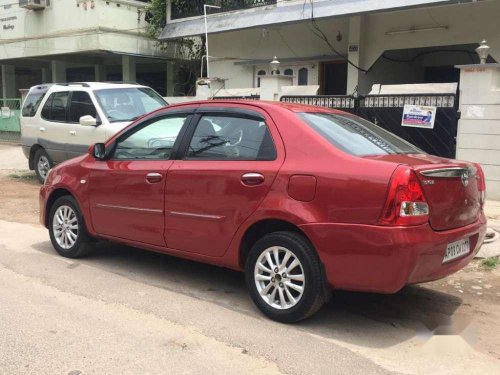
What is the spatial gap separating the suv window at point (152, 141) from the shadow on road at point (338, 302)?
118 centimetres

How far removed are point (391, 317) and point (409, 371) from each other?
Result: 0.99m

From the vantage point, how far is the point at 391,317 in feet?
14.9

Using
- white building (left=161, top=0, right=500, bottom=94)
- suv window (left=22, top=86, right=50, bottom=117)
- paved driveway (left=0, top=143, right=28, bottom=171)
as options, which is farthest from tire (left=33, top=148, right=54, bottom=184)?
white building (left=161, top=0, right=500, bottom=94)

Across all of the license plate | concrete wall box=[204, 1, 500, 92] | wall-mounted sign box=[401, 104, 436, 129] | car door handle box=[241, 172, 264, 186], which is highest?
concrete wall box=[204, 1, 500, 92]

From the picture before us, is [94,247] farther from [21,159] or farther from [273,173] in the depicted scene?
[21,159]

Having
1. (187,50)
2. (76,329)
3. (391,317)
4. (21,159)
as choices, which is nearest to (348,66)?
(187,50)

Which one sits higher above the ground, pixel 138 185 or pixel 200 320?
pixel 138 185

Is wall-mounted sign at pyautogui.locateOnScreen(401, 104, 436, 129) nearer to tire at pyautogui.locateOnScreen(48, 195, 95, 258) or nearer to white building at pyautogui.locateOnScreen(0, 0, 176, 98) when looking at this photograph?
tire at pyautogui.locateOnScreen(48, 195, 95, 258)

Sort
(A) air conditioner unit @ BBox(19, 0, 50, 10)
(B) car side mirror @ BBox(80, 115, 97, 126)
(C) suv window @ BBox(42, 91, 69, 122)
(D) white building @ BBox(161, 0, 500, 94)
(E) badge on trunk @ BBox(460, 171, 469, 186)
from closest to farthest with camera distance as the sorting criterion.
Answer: (E) badge on trunk @ BBox(460, 171, 469, 186), (B) car side mirror @ BBox(80, 115, 97, 126), (C) suv window @ BBox(42, 91, 69, 122), (D) white building @ BBox(161, 0, 500, 94), (A) air conditioner unit @ BBox(19, 0, 50, 10)

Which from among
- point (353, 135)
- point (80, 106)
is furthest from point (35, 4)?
point (353, 135)

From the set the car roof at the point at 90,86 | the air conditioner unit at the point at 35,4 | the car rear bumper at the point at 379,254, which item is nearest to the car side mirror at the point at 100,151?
the car rear bumper at the point at 379,254

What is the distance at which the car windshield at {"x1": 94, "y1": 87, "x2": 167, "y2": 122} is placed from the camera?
33.7 ft

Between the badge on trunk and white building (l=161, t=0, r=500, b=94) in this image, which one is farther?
white building (l=161, t=0, r=500, b=94)

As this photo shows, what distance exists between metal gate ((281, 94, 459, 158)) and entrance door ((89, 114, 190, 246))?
19.1 ft
